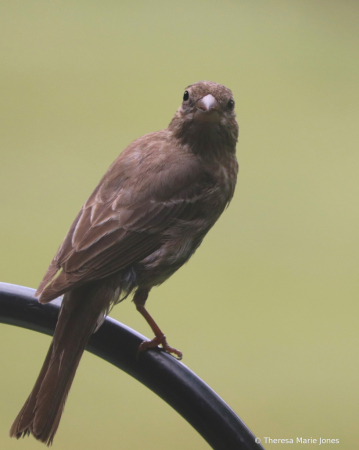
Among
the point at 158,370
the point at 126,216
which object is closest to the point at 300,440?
the point at 158,370

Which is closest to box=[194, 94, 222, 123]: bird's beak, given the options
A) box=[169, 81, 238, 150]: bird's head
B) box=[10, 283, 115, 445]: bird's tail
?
box=[169, 81, 238, 150]: bird's head

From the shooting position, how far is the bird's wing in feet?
7.09

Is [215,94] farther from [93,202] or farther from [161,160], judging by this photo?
[93,202]

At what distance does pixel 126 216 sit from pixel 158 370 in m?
0.55

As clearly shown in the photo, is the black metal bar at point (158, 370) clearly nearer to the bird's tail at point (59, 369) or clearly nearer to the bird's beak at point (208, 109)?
the bird's tail at point (59, 369)

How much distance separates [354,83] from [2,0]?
4113mm

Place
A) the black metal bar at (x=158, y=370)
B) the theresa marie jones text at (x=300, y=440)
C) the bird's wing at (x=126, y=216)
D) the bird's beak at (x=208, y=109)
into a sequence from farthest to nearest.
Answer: the theresa marie jones text at (x=300, y=440), the bird's beak at (x=208, y=109), the bird's wing at (x=126, y=216), the black metal bar at (x=158, y=370)

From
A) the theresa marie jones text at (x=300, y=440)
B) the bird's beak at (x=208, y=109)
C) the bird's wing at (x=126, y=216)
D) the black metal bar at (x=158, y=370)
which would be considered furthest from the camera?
the theresa marie jones text at (x=300, y=440)

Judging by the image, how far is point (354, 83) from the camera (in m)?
7.44

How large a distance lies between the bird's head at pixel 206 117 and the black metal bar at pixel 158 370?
0.82 meters

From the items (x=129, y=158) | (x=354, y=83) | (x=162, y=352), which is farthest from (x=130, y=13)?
(x=162, y=352)

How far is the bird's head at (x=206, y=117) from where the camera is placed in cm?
243

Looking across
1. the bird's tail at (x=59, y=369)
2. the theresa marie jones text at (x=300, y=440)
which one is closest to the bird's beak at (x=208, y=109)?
the bird's tail at (x=59, y=369)

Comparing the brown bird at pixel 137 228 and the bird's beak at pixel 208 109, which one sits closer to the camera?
the brown bird at pixel 137 228
